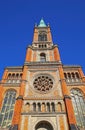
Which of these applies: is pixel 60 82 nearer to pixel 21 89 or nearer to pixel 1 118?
pixel 21 89

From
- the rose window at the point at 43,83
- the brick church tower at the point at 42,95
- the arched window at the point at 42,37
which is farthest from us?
the arched window at the point at 42,37

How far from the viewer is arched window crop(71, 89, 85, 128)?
2275cm

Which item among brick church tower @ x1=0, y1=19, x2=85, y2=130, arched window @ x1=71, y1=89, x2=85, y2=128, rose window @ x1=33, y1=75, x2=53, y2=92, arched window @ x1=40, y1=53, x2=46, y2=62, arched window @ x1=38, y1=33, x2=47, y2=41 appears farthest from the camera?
arched window @ x1=38, y1=33, x2=47, y2=41

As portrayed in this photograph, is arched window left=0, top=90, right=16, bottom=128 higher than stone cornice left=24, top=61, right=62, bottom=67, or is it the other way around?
stone cornice left=24, top=61, right=62, bottom=67

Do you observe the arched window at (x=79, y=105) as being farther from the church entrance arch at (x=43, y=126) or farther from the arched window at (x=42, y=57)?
the arched window at (x=42, y=57)

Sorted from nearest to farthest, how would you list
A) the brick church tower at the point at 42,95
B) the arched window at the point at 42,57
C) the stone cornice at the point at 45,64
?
1. the brick church tower at the point at 42,95
2. the stone cornice at the point at 45,64
3. the arched window at the point at 42,57

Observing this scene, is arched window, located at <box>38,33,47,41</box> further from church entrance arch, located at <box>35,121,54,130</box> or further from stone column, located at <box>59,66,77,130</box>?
church entrance arch, located at <box>35,121,54,130</box>

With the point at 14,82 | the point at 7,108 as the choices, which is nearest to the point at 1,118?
the point at 7,108

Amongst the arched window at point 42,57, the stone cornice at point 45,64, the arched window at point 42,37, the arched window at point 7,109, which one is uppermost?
the arched window at point 42,37

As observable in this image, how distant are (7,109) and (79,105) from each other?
10.8 meters

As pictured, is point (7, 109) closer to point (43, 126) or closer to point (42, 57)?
point (43, 126)

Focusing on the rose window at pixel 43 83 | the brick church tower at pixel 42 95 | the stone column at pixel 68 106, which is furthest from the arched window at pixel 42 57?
the stone column at pixel 68 106

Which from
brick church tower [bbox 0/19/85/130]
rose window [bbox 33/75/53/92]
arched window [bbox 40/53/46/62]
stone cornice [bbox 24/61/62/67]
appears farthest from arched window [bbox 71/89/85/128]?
arched window [bbox 40/53/46/62]

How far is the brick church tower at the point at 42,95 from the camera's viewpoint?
70.3 feet
